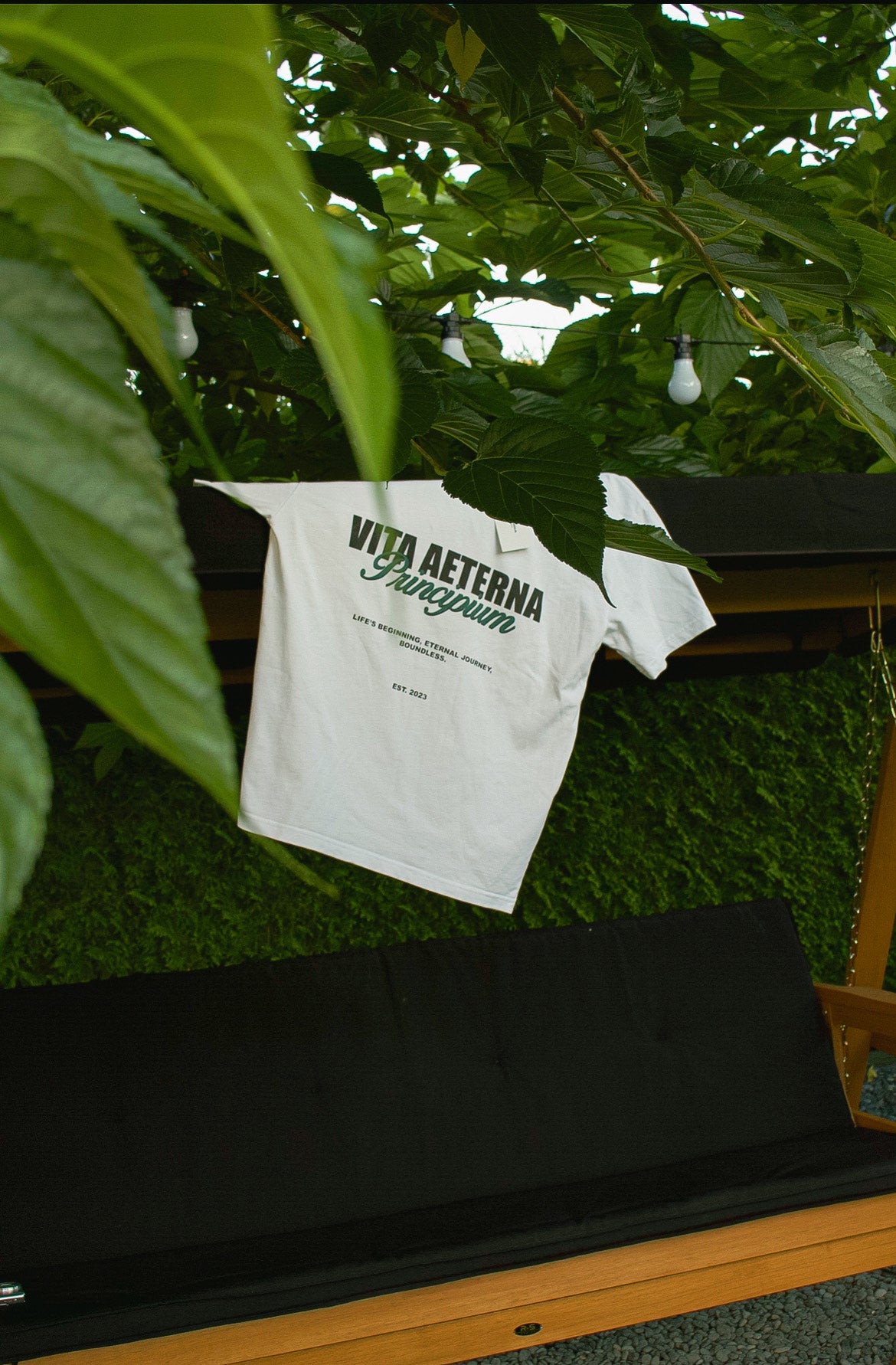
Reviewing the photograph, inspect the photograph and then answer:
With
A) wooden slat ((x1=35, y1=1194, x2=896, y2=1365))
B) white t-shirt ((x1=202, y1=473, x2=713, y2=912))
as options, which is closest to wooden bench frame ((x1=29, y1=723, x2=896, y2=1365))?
wooden slat ((x1=35, y1=1194, x2=896, y2=1365))

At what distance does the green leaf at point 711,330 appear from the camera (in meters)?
1.14

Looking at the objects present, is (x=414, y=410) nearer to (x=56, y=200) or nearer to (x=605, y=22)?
(x=605, y=22)

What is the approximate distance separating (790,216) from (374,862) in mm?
1532

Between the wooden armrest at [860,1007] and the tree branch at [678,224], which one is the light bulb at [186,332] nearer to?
the tree branch at [678,224]

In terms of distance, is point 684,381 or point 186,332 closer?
point 186,332

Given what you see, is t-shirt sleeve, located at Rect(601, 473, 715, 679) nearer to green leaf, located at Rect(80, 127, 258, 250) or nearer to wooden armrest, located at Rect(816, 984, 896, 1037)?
wooden armrest, located at Rect(816, 984, 896, 1037)

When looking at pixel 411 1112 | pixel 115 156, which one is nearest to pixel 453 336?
pixel 411 1112

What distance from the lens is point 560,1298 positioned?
5.68ft

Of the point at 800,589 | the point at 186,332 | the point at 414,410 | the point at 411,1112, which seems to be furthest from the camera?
the point at 411,1112

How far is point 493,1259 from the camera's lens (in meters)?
1.75

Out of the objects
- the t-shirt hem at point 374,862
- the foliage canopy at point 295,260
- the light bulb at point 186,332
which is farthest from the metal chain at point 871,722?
the light bulb at point 186,332

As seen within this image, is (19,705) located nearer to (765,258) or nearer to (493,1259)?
(765,258)

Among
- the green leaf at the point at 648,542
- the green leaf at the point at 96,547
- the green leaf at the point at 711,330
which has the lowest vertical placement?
the green leaf at the point at 96,547

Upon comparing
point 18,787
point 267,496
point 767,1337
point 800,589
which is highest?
point 267,496
